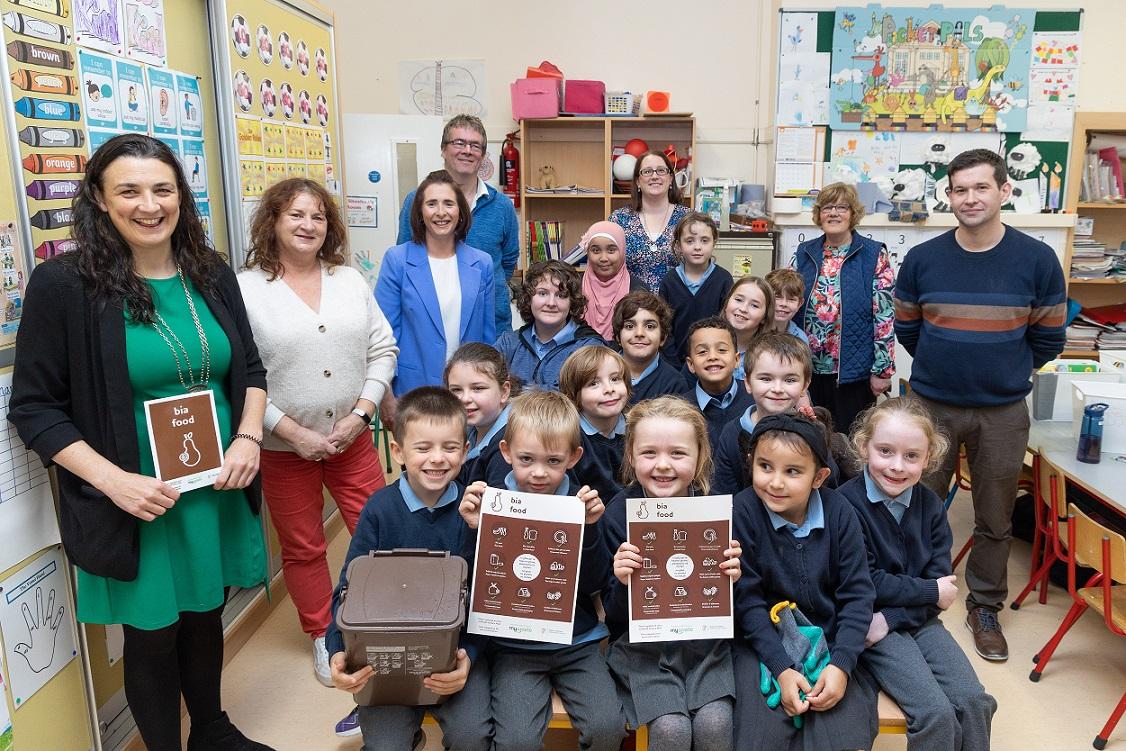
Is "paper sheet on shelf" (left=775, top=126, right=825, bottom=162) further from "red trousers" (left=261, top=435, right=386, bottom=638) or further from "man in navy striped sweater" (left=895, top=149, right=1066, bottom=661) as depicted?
"red trousers" (left=261, top=435, right=386, bottom=638)

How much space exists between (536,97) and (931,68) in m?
2.64

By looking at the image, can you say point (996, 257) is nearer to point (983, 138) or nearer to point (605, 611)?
point (605, 611)

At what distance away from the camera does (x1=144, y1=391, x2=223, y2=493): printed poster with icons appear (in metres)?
1.78

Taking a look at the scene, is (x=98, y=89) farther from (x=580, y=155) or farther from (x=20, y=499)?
(x=580, y=155)

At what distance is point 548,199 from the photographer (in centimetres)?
591

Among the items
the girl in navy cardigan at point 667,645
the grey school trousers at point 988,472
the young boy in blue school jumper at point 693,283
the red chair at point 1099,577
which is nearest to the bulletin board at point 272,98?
the young boy in blue school jumper at point 693,283

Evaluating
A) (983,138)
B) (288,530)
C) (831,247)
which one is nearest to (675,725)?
(288,530)

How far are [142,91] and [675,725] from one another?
2193 millimetres

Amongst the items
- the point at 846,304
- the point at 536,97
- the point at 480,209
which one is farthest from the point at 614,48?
the point at 846,304

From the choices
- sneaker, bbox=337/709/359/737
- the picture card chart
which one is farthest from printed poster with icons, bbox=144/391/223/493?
sneaker, bbox=337/709/359/737

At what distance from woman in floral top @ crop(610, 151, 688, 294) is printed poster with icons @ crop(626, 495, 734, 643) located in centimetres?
187

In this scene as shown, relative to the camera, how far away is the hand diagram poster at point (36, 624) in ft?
5.71

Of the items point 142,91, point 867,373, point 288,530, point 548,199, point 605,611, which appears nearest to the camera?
point 605,611

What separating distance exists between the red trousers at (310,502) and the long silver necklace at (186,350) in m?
0.66
